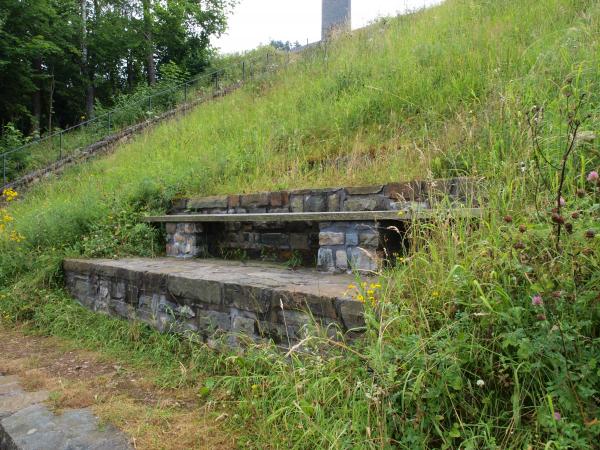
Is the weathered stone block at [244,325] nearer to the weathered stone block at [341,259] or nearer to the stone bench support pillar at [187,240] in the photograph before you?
the weathered stone block at [341,259]

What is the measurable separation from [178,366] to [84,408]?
67cm

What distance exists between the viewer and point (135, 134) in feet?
36.4

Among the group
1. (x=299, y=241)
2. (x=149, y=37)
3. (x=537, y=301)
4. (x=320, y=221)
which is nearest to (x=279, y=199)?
(x=299, y=241)

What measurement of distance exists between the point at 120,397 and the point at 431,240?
2.11 metres

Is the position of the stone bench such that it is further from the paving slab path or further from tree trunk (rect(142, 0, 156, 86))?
tree trunk (rect(142, 0, 156, 86))

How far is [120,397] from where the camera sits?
2684mm

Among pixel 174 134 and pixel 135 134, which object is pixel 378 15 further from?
pixel 135 134

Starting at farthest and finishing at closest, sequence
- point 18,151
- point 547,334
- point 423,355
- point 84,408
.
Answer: point 18,151 → point 84,408 → point 423,355 → point 547,334

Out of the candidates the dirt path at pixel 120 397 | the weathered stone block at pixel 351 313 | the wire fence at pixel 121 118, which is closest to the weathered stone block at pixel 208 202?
the dirt path at pixel 120 397

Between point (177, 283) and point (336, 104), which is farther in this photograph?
point (336, 104)

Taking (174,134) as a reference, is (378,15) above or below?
above

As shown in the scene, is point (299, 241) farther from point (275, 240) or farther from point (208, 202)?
point (208, 202)

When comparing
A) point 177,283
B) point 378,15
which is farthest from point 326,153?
point 378,15

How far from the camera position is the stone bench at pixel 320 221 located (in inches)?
116
